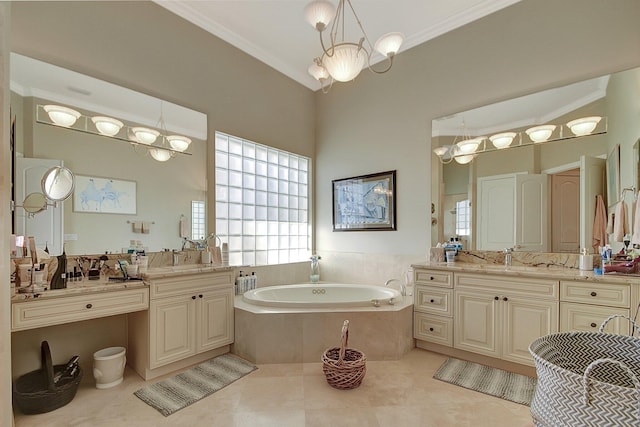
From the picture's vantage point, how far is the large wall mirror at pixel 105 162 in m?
2.26

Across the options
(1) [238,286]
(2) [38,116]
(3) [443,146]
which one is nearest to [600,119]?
(3) [443,146]

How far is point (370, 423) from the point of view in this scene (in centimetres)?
190

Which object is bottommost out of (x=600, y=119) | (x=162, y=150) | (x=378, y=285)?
(x=378, y=285)

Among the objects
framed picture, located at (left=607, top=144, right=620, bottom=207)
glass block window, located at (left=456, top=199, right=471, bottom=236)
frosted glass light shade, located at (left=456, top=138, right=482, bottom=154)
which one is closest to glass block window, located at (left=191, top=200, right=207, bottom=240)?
glass block window, located at (left=456, top=199, right=471, bottom=236)

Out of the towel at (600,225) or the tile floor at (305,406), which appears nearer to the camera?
the tile floor at (305,406)

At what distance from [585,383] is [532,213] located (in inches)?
106

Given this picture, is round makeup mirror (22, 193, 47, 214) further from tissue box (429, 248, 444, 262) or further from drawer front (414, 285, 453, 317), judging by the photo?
tissue box (429, 248, 444, 262)

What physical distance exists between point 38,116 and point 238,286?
7.34ft

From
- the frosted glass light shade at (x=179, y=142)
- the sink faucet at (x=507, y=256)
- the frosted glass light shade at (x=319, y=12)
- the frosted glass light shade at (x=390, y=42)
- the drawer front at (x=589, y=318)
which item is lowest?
the drawer front at (x=589, y=318)

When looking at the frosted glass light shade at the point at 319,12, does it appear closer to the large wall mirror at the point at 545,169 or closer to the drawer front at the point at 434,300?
the large wall mirror at the point at 545,169

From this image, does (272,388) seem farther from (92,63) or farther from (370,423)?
(92,63)

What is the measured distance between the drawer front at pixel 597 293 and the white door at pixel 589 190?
0.50 metres

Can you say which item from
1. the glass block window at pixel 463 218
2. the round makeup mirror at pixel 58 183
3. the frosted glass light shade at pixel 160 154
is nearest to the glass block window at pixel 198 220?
the frosted glass light shade at pixel 160 154

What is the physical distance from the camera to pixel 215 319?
2799mm
